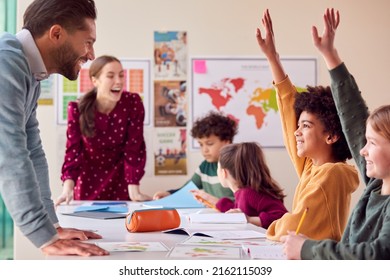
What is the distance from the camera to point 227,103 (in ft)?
8.42

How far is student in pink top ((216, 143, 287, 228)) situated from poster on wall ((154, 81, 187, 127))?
2.80ft

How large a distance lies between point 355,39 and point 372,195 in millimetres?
1627

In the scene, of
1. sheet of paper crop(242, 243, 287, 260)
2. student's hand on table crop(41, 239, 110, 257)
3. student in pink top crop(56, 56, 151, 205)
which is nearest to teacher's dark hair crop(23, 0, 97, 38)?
student's hand on table crop(41, 239, 110, 257)

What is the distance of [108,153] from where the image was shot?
2.08m

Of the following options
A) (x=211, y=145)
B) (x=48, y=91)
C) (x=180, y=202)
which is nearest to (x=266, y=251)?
(x=180, y=202)

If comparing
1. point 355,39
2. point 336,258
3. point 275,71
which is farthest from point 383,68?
point 336,258

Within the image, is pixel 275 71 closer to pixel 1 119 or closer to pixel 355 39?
pixel 1 119

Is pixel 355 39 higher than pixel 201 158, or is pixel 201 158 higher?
pixel 355 39

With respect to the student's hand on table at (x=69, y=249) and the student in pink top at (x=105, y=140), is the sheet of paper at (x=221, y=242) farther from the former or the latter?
the student in pink top at (x=105, y=140)

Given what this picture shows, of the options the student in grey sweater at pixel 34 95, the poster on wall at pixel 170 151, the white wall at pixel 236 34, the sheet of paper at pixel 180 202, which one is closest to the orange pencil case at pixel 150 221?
the student in grey sweater at pixel 34 95

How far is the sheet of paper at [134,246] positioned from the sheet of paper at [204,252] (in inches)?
1.1

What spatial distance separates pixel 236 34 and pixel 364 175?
167 centimetres

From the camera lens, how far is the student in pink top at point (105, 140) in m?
2.02

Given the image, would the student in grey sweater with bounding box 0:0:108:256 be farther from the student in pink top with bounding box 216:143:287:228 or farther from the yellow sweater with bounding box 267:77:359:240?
the student in pink top with bounding box 216:143:287:228
